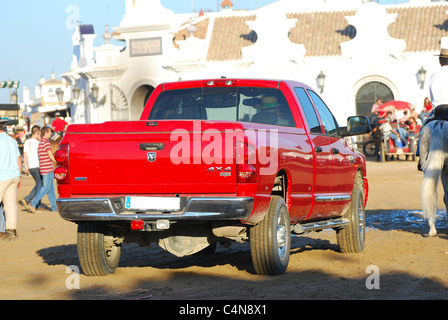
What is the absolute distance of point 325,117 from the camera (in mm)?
10055

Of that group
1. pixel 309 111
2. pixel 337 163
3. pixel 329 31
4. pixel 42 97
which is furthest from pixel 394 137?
pixel 42 97

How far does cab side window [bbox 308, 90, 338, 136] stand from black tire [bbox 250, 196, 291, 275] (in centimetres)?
198

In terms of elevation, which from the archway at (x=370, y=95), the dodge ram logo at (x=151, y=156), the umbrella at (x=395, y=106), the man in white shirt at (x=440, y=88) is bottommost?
the dodge ram logo at (x=151, y=156)

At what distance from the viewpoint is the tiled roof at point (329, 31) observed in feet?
130

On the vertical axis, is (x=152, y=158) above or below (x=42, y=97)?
below

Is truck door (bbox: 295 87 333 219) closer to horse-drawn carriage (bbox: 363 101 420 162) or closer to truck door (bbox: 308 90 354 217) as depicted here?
truck door (bbox: 308 90 354 217)

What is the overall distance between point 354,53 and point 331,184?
3064 cm

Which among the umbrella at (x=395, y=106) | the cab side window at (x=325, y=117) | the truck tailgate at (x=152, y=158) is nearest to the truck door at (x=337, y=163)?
the cab side window at (x=325, y=117)

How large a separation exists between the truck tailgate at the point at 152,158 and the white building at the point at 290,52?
105ft

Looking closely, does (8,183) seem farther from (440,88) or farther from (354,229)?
(440,88)

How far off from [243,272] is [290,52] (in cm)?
3263

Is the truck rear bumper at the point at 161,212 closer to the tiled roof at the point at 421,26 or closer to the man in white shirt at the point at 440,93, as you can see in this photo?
the man in white shirt at the point at 440,93

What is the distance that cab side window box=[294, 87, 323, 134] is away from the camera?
30.3ft
